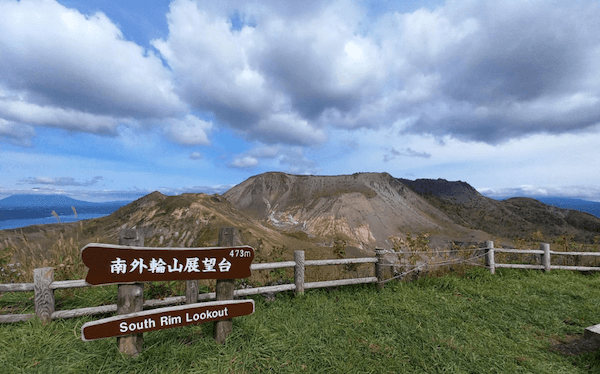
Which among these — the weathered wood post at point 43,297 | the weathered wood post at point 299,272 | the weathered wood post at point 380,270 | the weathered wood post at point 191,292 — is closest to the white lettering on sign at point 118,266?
the weathered wood post at point 191,292

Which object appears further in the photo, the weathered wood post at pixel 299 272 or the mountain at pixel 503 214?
the mountain at pixel 503 214

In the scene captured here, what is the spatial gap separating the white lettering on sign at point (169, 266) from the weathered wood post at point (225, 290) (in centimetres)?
27

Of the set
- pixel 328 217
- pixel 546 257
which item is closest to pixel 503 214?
pixel 328 217

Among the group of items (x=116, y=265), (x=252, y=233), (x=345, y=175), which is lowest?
(x=252, y=233)

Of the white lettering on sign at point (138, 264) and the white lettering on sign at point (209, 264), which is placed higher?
the white lettering on sign at point (138, 264)

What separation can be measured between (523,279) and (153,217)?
108 ft

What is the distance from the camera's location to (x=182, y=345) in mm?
3875

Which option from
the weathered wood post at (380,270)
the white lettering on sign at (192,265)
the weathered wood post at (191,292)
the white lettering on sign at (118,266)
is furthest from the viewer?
the weathered wood post at (380,270)

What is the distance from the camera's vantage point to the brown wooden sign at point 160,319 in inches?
133

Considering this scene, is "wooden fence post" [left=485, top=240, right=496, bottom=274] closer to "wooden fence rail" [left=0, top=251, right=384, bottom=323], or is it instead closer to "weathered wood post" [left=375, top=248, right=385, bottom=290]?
"weathered wood post" [left=375, top=248, right=385, bottom=290]

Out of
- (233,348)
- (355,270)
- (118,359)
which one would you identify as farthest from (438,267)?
(118,359)

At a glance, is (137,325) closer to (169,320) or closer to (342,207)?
(169,320)

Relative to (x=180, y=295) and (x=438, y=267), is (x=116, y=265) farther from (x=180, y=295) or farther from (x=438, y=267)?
(x=438, y=267)

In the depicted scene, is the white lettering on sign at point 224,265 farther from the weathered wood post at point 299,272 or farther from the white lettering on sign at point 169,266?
the weathered wood post at point 299,272
